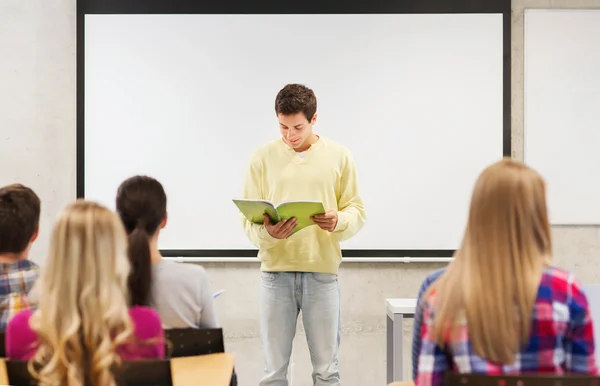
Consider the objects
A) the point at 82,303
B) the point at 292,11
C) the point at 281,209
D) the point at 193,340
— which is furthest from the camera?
the point at 292,11

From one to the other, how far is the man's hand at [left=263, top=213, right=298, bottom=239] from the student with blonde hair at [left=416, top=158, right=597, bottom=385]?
50.8 inches

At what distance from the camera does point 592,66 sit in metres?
4.02

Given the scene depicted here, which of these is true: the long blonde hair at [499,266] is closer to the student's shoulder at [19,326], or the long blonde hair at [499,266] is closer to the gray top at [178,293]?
the gray top at [178,293]

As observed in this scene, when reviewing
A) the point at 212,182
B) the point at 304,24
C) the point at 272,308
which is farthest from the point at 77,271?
the point at 304,24

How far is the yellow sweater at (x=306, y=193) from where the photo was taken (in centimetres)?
283

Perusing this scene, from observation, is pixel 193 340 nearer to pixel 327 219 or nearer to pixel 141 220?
pixel 141 220

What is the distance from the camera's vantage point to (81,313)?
1400 mm

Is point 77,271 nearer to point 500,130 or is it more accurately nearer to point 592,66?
point 500,130

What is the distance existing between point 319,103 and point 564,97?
1.60 metres

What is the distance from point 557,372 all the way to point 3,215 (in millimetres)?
A: 1630

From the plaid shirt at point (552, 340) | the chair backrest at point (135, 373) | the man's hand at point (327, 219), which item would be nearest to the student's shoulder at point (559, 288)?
the plaid shirt at point (552, 340)

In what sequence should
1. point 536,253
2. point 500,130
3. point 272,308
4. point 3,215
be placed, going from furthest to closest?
1. point 500,130
2. point 272,308
3. point 3,215
4. point 536,253

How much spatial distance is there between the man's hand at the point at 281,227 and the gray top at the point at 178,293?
2.57ft

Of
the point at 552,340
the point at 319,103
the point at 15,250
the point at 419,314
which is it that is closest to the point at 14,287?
the point at 15,250
